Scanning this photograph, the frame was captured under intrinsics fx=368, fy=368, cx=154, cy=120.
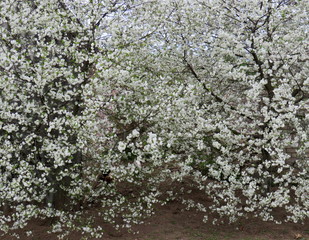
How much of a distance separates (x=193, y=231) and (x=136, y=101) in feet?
10.8

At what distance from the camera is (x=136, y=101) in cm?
714

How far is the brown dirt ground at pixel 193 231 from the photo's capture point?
771 centimetres

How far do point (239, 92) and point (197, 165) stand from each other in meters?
2.11

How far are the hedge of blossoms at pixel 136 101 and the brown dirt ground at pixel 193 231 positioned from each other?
0.51 meters

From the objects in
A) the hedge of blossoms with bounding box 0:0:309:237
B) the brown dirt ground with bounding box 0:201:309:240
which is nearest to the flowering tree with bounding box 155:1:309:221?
the hedge of blossoms with bounding box 0:0:309:237

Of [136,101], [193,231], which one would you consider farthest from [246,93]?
[193,231]

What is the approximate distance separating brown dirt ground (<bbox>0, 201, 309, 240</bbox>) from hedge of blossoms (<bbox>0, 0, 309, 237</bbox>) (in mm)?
510

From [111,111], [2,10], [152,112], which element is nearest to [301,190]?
[152,112]

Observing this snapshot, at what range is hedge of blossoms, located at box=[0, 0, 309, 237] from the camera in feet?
20.2

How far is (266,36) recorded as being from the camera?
25.3ft

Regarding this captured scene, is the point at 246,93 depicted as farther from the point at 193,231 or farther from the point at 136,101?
the point at 193,231

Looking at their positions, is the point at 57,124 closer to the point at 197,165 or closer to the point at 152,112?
the point at 152,112

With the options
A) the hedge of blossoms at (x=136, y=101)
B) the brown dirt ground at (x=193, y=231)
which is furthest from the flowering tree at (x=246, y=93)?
the brown dirt ground at (x=193, y=231)

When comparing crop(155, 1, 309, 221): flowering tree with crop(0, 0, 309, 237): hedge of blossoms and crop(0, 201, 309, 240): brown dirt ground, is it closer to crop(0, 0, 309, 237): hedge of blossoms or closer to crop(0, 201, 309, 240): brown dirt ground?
crop(0, 0, 309, 237): hedge of blossoms
